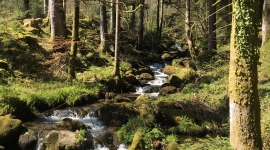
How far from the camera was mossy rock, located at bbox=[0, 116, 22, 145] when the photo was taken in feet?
26.7

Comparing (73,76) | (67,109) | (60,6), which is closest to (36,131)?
(67,109)

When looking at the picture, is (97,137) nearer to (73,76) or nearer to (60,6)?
(73,76)

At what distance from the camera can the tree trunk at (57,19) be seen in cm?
1485

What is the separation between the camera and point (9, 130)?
8219mm

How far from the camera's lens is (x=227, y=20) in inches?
883

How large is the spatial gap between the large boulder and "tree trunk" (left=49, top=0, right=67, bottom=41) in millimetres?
7369

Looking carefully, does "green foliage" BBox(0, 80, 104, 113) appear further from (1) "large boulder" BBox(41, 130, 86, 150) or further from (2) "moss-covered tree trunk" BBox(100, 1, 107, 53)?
(2) "moss-covered tree trunk" BBox(100, 1, 107, 53)

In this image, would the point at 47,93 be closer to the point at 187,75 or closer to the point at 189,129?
the point at 189,129

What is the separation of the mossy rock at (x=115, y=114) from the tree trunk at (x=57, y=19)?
18.4ft

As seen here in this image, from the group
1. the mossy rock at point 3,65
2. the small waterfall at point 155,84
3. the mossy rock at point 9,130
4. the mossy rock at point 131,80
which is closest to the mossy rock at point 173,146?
the mossy rock at point 9,130

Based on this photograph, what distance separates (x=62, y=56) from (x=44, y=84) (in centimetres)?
182

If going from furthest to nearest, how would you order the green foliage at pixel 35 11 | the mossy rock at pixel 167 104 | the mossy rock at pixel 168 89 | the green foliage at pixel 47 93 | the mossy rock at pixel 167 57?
the mossy rock at pixel 167 57 → the green foliage at pixel 35 11 → the mossy rock at pixel 168 89 → the mossy rock at pixel 167 104 → the green foliage at pixel 47 93

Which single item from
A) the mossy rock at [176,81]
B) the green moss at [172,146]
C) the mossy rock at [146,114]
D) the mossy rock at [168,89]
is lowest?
the green moss at [172,146]

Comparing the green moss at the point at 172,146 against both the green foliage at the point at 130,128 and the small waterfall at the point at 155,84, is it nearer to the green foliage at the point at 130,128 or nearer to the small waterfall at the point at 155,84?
the green foliage at the point at 130,128
